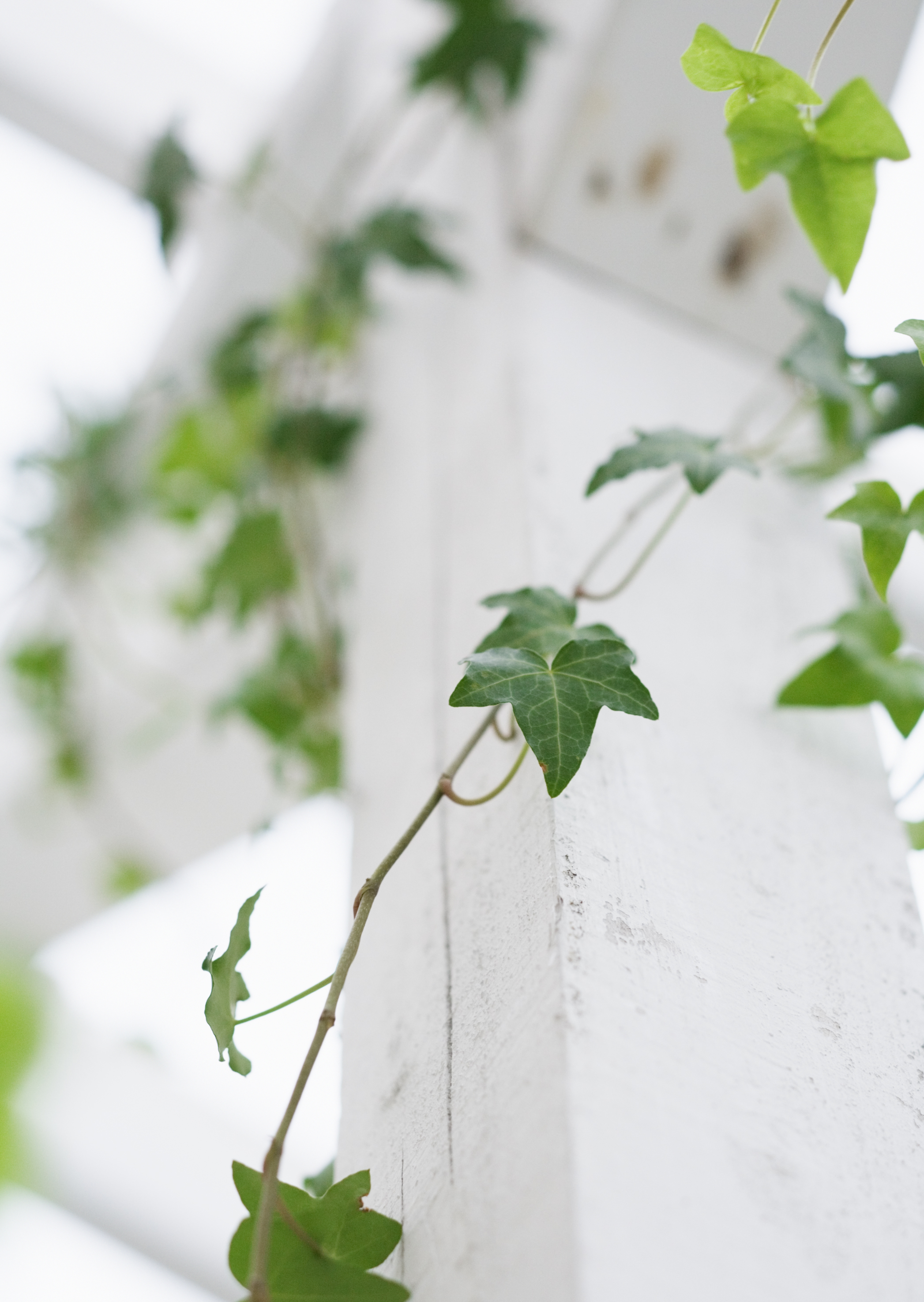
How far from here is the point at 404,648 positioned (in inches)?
32.9

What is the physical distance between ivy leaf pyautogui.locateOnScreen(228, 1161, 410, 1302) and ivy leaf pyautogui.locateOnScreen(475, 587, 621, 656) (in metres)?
0.25

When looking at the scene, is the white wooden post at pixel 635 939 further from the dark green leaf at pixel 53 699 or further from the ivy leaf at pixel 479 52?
the dark green leaf at pixel 53 699

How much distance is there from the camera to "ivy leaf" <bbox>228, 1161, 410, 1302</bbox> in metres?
0.38

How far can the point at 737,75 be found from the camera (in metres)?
0.48

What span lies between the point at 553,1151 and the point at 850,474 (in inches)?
25.4

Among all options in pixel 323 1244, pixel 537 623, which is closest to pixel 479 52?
pixel 537 623

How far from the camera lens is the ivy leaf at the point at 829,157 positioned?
481 mm

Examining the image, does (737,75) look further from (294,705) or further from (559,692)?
(294,705)

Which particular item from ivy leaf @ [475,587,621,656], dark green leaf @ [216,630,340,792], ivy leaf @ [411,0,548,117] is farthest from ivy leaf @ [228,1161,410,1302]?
ivy leaf @ [411,0,548,117]

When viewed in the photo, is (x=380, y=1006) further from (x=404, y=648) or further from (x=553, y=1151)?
(x=404, y=648)

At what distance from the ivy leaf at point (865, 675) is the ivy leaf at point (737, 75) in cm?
28

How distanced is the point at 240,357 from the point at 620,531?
2.65 ft

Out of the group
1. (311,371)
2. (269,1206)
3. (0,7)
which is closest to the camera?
(269,1206)

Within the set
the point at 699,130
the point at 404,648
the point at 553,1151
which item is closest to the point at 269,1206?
the point at 553,1151
